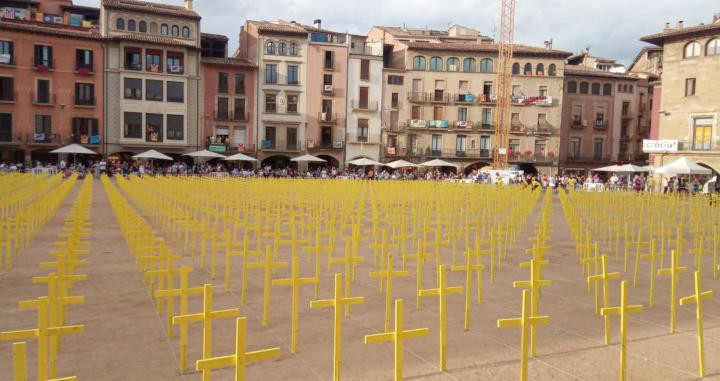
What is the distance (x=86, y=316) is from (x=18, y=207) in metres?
10.5

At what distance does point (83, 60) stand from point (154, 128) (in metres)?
7.57

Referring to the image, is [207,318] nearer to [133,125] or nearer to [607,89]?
[133,125]

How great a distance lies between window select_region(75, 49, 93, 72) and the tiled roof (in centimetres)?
219

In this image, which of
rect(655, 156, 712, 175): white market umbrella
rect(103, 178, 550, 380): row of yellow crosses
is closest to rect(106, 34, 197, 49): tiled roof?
rect(103, 178, 550, 380): row of yellow crosses

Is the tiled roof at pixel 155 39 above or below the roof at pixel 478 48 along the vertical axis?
below

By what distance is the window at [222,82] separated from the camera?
51594 mm

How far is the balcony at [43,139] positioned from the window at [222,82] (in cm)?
1391

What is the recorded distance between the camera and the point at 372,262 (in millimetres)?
10406

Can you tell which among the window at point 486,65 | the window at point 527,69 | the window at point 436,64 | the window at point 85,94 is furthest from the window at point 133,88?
the window at point 527,69

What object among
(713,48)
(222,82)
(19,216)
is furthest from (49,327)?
(222,82)

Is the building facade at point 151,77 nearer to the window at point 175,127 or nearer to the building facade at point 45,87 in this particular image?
the window at point 175,127

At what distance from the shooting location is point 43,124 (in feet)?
149

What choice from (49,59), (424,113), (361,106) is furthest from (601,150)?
(49,59)

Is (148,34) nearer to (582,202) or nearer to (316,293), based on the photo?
(582,202)
